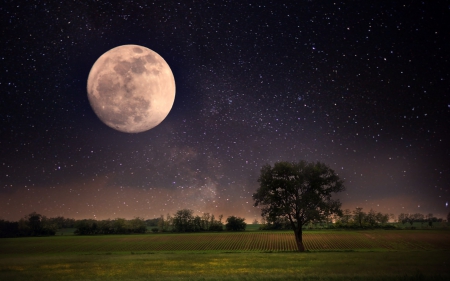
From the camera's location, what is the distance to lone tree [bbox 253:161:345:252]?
138ft

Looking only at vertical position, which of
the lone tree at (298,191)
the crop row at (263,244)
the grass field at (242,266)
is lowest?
the crop row at (263,244)

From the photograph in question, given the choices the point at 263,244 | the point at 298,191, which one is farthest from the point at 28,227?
the point at 298,191

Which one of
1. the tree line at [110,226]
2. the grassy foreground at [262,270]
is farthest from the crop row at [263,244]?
the tree line at [110,226]

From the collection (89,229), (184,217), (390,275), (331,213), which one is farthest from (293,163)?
(89,229)

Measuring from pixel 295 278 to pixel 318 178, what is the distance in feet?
92.2

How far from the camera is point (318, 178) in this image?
42.5 meters

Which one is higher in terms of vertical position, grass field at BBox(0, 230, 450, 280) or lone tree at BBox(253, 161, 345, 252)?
lone tree at BBox(253, 161, 345, 252)

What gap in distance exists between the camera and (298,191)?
4331 centimetres

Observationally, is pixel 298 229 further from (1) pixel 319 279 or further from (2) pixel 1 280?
(2) pixel 1 280

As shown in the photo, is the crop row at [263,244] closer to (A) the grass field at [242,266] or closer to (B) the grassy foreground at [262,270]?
(A) the grass field at [242,266]

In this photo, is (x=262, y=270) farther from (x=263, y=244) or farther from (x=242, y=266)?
(x=263, y=244)

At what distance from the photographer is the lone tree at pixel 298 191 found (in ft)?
138

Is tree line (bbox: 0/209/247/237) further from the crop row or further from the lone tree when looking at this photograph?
the lone tree

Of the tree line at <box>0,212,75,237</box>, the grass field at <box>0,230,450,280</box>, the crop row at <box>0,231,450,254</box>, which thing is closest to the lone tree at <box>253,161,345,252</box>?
the grass field at <box>0,230,450,280</box>
